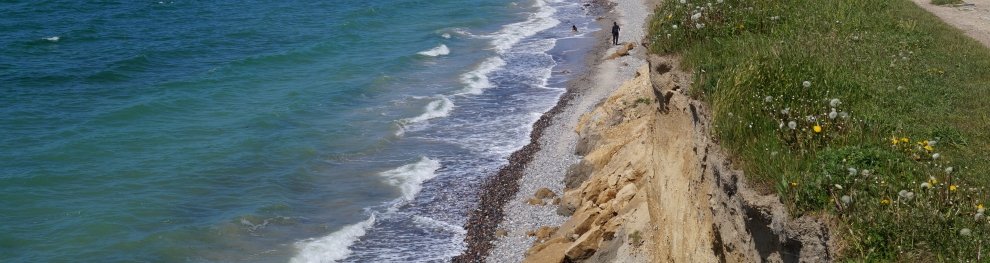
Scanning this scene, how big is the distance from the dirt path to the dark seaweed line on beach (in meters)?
11.2

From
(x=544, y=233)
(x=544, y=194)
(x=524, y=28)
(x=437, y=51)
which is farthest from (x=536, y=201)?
(x=524, y=28)

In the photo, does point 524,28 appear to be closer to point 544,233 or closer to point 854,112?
point 544,233

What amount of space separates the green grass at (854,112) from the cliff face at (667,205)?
30cm

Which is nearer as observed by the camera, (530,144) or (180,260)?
(180,260)

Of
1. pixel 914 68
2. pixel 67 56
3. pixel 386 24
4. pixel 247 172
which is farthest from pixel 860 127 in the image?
pixel 386 24

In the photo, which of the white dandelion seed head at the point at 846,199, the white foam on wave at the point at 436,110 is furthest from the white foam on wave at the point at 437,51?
the white dandelion seed head at the point at 846,199

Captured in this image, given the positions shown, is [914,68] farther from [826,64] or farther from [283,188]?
[283,188]

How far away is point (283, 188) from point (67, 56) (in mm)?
20397

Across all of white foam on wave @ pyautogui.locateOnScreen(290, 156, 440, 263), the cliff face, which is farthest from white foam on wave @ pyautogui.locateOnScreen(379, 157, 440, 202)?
the cliff face

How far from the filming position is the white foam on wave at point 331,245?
2256 cm

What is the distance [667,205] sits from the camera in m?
14.9

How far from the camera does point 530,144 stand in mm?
31000

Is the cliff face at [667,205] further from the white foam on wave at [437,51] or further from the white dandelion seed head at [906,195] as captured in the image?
the white foam on wave at [437,51]

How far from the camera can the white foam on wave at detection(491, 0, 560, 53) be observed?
50156mm
